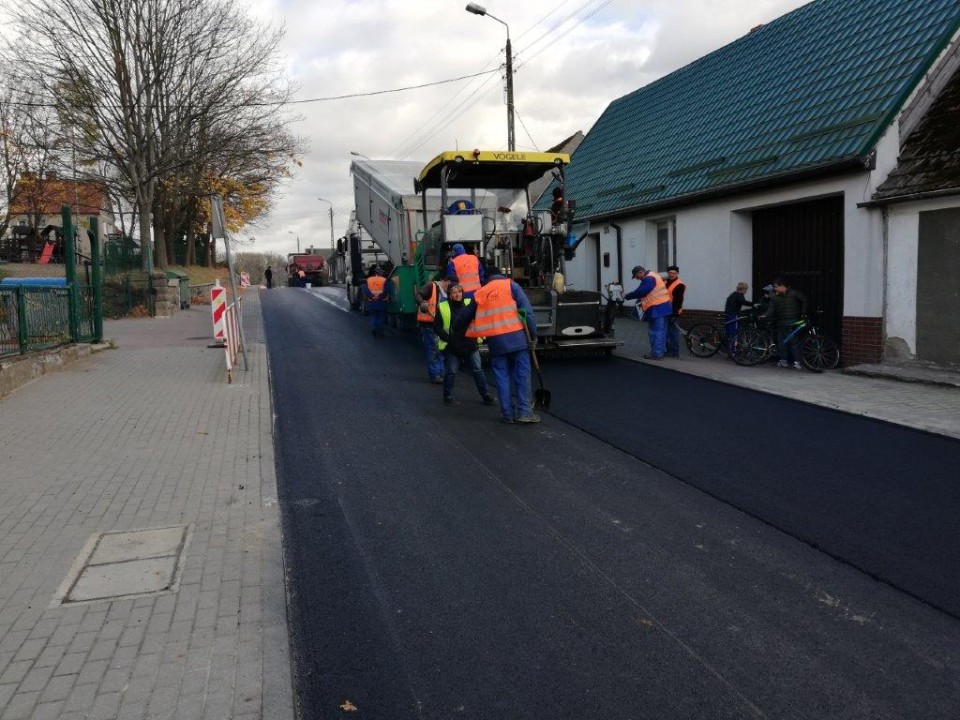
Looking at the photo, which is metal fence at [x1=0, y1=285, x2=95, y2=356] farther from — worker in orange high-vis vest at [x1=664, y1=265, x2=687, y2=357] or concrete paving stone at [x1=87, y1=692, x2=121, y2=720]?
worker in orange high-vis vest at [x1=664, y1=265, x2=687, y2=357]

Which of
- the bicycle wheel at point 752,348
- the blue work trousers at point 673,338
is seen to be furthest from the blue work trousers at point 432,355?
the bicycle wheel at point 752,348

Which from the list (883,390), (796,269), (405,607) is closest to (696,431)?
(883,390)

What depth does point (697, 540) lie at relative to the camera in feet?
16.7

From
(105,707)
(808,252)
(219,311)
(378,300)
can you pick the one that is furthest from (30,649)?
(378,300)

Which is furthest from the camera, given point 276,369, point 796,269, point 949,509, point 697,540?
point 796,269

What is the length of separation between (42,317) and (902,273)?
12.7m

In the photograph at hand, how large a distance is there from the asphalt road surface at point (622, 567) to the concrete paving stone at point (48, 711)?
3.10 feet

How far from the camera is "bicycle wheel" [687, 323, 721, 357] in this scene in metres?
14.1

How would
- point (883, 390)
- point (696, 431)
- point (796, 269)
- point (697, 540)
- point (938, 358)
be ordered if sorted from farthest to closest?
point (796, 269) → point (938, 358) → point (883, 390) → point (696, 431) → point (697, 540)

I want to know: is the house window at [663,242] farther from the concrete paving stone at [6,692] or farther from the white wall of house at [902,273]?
the concrete paving stone at [6,692]

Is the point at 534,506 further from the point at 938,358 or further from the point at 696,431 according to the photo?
the point at 938,358

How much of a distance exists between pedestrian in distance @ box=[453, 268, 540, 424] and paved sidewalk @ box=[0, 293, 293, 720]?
98.8 inches

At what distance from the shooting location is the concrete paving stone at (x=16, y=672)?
3459 millimetres

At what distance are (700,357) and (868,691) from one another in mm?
11067
